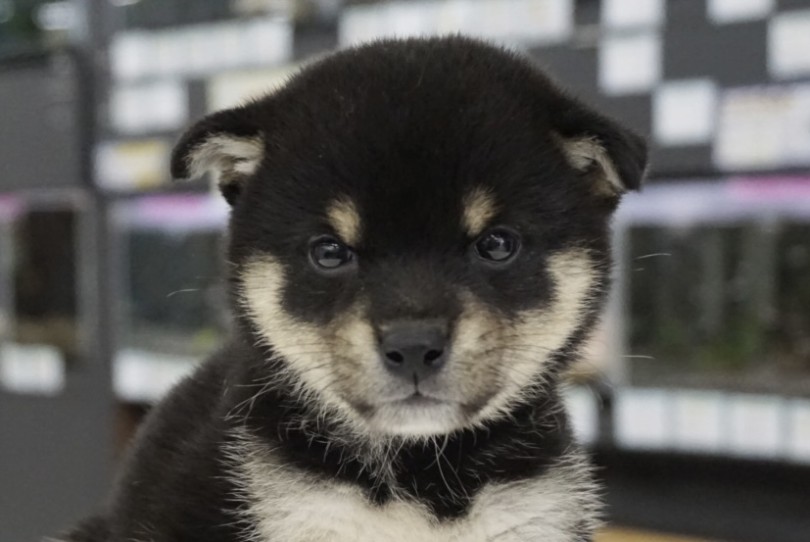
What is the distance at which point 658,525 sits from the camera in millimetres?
2215

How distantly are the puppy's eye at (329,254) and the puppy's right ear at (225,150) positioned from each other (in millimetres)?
164

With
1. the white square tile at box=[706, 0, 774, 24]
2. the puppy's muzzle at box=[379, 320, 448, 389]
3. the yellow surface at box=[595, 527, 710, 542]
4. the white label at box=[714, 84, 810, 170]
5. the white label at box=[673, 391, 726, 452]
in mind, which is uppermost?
the white square tile at box=[706, 0, 774, 24]

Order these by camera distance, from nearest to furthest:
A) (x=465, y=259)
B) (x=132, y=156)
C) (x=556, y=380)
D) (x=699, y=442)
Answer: (x=465, y=259) → (x=556, y=380) → (x=699, y=442) → (x=132, y=156)

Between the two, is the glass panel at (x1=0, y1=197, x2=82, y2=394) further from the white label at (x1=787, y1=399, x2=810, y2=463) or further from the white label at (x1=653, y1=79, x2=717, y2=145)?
the white label at (x1=787, y1=399, x2=810, y2=463)

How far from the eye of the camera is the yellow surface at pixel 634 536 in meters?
2.19

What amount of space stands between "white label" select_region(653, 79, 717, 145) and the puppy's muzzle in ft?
4.49

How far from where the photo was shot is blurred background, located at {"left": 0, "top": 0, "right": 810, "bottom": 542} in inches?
79.8

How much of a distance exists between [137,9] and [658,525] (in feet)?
7.50

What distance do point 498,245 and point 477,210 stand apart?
6 centimetres

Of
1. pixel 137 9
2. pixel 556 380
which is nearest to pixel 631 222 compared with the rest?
pixel 556 380

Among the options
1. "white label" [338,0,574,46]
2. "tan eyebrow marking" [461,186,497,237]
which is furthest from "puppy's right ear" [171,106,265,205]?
"white label" [338,0,574,46]

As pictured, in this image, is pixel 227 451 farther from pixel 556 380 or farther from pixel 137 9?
pixel 137 9

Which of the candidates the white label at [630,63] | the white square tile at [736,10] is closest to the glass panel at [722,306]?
the white label at [630,63]

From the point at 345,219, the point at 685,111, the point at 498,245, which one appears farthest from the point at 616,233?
the point at 345,219
